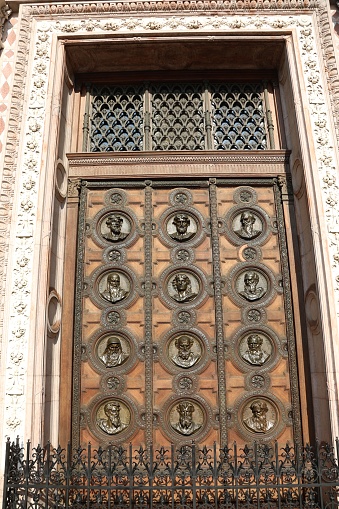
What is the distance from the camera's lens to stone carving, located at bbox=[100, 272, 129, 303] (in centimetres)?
755

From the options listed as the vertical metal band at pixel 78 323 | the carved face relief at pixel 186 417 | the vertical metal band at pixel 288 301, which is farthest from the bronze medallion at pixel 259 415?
the vertical metal band at pixel 78 323

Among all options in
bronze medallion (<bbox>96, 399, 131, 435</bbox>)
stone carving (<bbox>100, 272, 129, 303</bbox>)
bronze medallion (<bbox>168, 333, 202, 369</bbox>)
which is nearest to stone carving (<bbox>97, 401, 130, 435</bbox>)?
bronze medallion (<bbox>96, 399, 131, 435</bbox>)

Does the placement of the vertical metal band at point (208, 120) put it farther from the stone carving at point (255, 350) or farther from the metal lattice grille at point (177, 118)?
the stone carving at point (255, 350)

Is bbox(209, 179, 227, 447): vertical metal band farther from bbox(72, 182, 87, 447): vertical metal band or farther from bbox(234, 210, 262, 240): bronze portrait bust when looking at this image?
bbox(72, 182, 87, 447): vertical metal band

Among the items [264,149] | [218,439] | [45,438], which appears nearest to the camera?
[45,438]

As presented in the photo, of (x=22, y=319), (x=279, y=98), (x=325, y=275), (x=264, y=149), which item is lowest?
(x=22, y=319)

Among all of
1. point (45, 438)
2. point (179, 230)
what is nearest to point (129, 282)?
point (179, 230)

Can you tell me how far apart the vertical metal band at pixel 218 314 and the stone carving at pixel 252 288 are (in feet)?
1.33

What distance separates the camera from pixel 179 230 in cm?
782

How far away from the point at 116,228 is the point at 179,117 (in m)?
2.25

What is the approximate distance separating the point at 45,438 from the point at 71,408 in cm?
69

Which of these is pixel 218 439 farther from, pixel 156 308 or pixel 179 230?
pixel 179 230

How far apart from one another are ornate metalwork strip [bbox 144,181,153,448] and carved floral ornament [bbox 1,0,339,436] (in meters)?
1.77

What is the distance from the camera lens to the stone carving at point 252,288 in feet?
24.7
